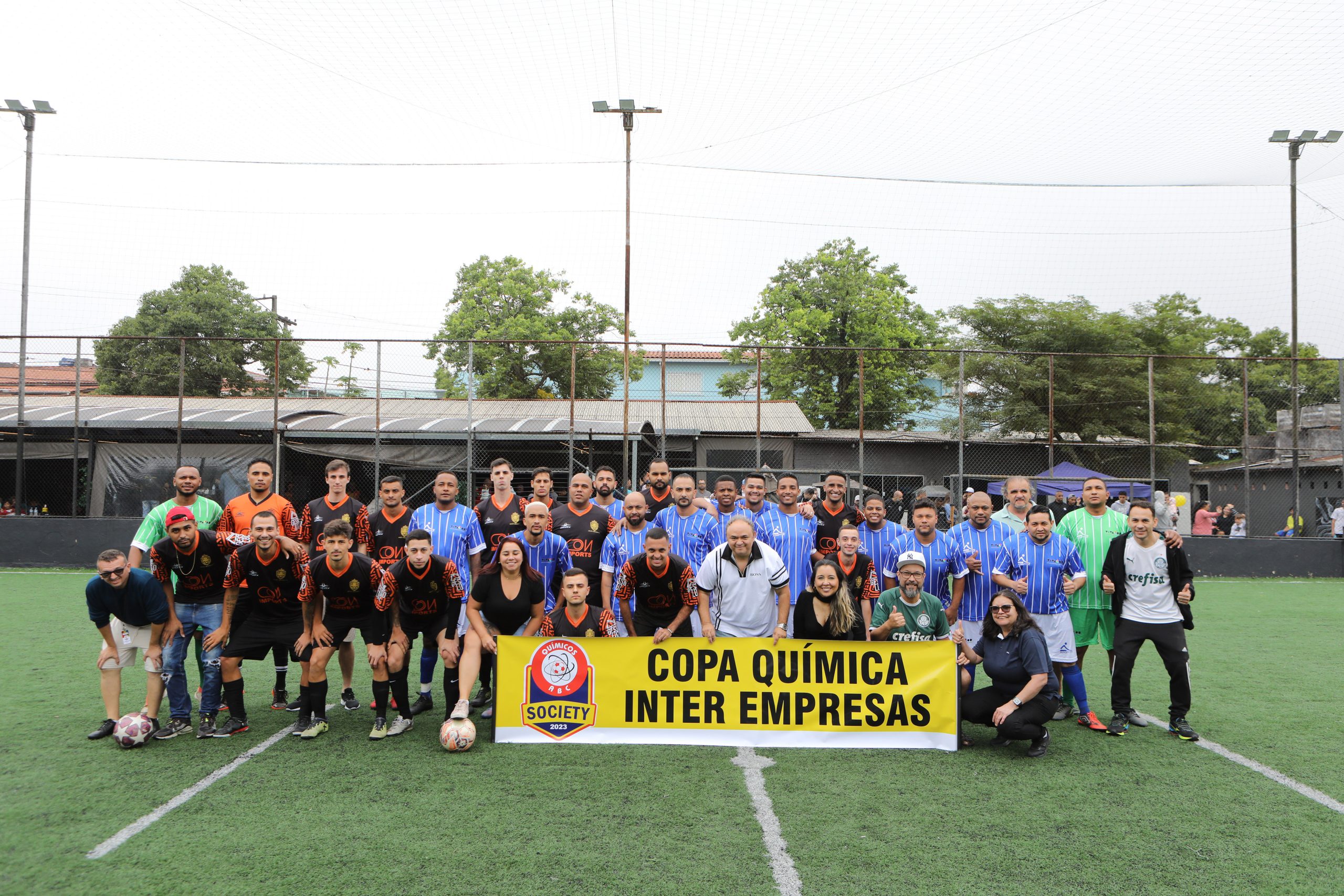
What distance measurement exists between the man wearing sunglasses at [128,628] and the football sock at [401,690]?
5.24 ft

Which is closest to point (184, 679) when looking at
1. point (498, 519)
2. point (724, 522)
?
point (498, 519)

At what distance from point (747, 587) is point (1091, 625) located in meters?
3.03

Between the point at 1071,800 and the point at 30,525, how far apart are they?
Result: 1887 cm

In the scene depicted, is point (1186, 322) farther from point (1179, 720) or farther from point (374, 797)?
point (374, 797)

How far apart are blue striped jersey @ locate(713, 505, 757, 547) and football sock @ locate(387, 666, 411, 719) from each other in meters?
2.63

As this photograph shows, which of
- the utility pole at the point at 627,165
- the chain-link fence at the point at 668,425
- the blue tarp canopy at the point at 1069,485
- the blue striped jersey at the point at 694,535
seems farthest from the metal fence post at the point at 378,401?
the blue tarp canopy at the point at 1069,485

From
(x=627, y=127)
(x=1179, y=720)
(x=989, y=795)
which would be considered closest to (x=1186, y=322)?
(x=627, y=127)

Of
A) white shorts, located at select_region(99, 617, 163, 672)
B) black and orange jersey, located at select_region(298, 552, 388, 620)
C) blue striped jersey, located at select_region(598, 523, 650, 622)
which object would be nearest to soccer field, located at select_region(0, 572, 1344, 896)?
white shorts, located at select_region(99, 617, 163, 672)

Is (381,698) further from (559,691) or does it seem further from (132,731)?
(132,731)

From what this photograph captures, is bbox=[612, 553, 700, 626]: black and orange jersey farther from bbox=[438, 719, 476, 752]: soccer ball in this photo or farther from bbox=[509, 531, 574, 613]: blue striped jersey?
bbox=[438, 719, 476, 752]: soccer ball

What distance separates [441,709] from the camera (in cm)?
720

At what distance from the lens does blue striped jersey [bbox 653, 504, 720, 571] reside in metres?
7.30

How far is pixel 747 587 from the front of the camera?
6.55 m

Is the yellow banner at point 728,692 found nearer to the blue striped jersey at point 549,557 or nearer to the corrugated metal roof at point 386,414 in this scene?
the blue striped jersey at point 549,557
